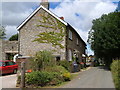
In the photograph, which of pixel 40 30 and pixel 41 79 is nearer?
pixel 41 79

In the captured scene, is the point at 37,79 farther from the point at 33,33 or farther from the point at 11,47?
the point at 11,47

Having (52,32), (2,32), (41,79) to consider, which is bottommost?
(41,79)

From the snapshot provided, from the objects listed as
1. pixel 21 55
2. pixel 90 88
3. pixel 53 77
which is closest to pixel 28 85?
pixel 53 77

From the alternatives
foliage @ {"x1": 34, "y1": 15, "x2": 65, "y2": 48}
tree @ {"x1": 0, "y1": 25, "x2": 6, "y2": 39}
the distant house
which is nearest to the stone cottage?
the distant house

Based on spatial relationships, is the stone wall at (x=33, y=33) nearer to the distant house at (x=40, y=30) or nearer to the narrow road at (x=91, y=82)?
the distant house at (x=40, y=30)

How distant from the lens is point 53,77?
10922 mm

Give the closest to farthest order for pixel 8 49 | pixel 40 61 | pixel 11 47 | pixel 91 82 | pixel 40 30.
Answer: pixel 91 82 < pixel 40 61 < pixel 40 30 < pixel 11 47 < pixel 8 49

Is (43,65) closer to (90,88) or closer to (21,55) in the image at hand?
(90,88)

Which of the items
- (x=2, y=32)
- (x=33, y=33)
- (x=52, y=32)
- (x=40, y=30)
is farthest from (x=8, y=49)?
(x=2, y=32)

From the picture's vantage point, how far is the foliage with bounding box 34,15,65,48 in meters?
21.2

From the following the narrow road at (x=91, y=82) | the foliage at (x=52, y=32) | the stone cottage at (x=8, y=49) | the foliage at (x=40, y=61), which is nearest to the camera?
the narrow road at (x=91, y=82)

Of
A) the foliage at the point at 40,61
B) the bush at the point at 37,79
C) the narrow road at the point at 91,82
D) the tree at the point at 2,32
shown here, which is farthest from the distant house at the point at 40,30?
the tree at the point at 2,32

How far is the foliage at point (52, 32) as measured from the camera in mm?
21156

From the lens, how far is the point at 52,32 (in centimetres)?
2145
